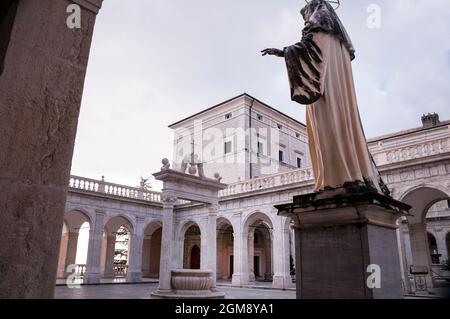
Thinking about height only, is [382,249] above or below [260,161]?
below

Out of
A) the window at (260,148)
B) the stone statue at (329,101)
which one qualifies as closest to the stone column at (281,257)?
the window at (260,148)

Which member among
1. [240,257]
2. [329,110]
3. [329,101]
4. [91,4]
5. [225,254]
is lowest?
[240,257]

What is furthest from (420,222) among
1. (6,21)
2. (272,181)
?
(6,21)

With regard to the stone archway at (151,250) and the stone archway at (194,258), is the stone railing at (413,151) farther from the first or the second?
the stone archway at (194,258)

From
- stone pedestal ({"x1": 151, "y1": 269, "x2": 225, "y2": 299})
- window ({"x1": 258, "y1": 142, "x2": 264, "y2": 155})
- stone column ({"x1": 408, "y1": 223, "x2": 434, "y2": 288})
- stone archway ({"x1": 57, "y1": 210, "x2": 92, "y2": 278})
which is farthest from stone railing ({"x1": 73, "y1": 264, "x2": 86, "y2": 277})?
stone column ({"x1": 408, "y1": 223, "x2": 434, "y2": 288})

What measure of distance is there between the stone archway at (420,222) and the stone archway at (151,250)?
18.7 metres

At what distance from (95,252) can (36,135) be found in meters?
21.2

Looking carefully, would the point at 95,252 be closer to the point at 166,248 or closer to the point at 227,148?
the point at 166,248

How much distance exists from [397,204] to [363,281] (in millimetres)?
1016

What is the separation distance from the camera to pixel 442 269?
29.8 metres

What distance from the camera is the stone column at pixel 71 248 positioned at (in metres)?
25.2

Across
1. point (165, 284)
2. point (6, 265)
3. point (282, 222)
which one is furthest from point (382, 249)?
point (282, 222)

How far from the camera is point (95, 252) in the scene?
21.6 m

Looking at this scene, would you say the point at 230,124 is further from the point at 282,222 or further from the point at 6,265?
the point at 6,265
